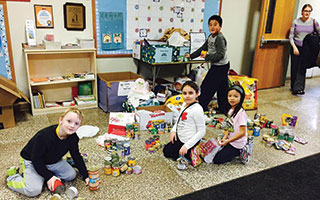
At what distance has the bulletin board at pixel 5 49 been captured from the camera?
10.1 feet

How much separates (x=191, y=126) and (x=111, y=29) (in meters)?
2.11

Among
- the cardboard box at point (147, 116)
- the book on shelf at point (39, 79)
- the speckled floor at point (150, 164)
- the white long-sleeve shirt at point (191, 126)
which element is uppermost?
the book on shelf at point (39, 79)

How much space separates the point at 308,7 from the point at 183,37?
222cm

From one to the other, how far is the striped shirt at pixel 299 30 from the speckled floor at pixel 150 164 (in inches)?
62.4

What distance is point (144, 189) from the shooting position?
6.52 ft

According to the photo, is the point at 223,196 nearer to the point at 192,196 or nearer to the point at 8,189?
the point at 192,196

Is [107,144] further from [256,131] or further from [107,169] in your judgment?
[256,131]

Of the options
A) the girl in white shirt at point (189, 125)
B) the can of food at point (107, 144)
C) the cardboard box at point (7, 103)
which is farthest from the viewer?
the cardboard box at point (7, 103)

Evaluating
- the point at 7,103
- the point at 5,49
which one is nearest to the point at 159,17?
the point at 5,49

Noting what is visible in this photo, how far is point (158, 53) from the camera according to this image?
3471 millimetres

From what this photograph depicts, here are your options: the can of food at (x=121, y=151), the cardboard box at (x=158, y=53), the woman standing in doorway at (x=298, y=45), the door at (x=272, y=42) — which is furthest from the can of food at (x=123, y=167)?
the woman standing in doorway at (x=298, y=45)

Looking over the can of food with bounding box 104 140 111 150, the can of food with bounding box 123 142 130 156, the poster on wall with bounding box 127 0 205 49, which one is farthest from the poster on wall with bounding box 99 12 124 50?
the can of food with bounding box 123 142 130 156

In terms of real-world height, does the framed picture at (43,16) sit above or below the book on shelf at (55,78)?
above

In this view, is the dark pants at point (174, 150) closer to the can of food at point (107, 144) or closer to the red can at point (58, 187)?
the can of food at point (107, 144)
